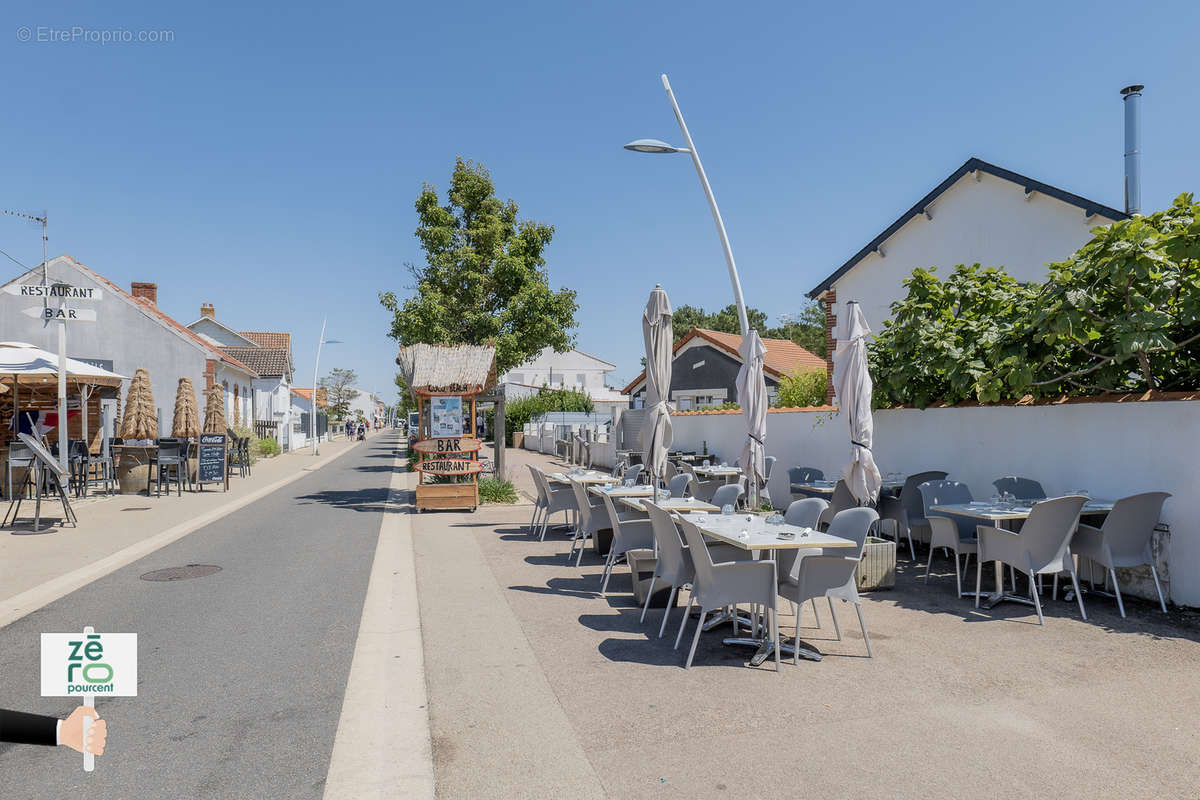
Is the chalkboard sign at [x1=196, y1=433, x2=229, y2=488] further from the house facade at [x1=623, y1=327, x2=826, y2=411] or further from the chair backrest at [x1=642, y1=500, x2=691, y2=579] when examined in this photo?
the house facade at [x1=623, y1=327, x2=826, y2=411]

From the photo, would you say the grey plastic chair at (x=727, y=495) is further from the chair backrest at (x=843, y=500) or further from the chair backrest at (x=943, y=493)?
the chair backrest at (x=943, y=493)

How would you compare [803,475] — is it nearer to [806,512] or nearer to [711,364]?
[806,512]

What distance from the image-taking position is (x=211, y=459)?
1767 cm

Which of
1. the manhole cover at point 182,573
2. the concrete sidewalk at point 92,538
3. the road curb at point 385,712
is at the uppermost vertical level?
the concrete sidewalk at point 92,538

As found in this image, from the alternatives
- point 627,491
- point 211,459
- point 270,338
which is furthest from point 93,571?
point 270,338

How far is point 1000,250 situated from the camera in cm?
1575

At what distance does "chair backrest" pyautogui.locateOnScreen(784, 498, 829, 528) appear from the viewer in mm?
6730

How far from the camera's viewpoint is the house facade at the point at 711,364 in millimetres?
32344

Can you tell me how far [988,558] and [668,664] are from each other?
3.49 m

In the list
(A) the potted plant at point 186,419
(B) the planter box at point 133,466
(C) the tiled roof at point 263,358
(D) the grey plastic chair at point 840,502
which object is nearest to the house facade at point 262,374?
(C) the tiled roof at point 263,358

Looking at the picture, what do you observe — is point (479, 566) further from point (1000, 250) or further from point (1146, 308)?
point (1000, 250)

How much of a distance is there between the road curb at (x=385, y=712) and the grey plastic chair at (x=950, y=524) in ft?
17.5

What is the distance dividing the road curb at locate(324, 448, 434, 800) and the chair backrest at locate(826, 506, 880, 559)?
3.55m

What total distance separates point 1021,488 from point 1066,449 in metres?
0.67
